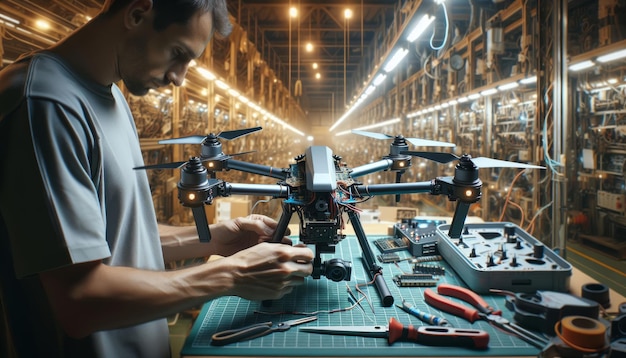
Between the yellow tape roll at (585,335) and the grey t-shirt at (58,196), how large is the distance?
4.67 ft

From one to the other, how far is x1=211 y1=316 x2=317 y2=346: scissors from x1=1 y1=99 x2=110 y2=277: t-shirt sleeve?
2.27ft

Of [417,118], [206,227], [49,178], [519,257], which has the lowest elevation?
[519,257]

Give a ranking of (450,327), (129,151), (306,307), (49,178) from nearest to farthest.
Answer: (49,178) < (129,151) < (450,327) < (306,307)

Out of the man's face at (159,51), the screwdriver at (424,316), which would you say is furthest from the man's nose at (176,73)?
the screwdriver at (424,316)

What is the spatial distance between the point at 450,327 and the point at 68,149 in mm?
1452

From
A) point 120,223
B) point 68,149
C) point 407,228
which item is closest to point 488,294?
point 407,228

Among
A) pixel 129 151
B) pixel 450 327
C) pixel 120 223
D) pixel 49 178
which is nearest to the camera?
pixel 49 178

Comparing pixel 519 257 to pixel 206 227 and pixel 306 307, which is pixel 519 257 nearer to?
pixel 306 307

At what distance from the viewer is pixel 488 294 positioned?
5.95 ft

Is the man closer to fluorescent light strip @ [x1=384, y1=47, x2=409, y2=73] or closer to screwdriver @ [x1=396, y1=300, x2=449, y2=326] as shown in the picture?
screwdriver @ [x1=396, y1=300, x2=449, y2=326]

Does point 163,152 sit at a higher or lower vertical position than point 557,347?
higher

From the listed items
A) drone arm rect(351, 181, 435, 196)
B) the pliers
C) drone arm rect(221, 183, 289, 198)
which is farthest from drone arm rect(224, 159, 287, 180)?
the pliers

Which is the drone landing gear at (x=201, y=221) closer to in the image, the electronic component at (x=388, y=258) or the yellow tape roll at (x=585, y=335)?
the electronic component at (x=388, y=258)

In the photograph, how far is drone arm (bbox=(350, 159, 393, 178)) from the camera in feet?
6.43
